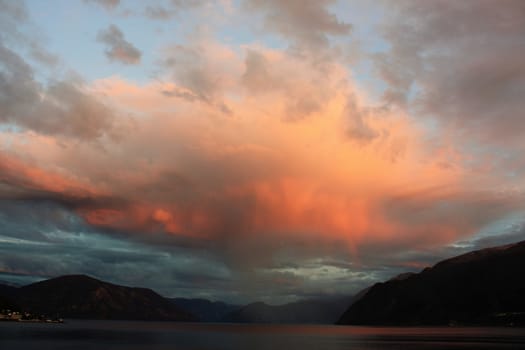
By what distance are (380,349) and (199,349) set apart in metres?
67.0

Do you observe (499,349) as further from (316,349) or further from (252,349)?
(252,349)

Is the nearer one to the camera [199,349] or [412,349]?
[199,349]

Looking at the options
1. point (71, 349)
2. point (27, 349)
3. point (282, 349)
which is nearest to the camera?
point (27, 349)

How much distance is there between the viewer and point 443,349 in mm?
167000

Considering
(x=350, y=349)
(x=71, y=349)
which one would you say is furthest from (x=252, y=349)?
(x=71, y=349)

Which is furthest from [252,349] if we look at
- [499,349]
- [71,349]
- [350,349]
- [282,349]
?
[499,349]

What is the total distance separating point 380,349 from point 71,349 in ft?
354

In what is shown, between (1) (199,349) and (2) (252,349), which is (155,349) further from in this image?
(2) (252,349)

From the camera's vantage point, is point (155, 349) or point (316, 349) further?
point (316, 349)

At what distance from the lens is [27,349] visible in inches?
5418

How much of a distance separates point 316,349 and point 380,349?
24.8m

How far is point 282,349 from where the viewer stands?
160500mm

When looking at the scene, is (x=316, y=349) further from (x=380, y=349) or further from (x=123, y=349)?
(x=123, y=349)

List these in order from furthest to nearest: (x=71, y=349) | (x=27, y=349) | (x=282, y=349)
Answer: (x=282, y=349) < (x=71, y=349) < (x=27, y=349)
